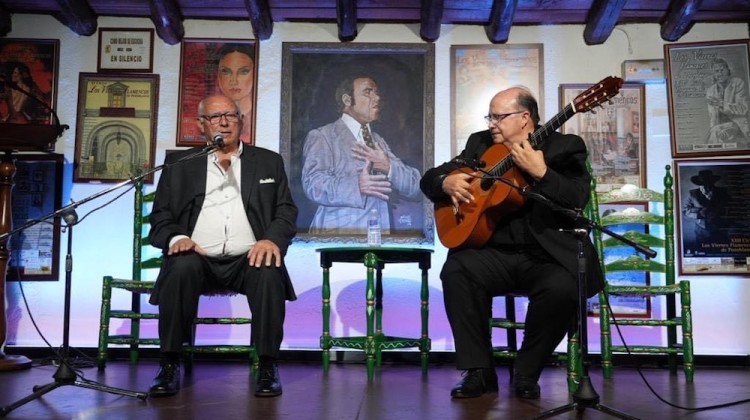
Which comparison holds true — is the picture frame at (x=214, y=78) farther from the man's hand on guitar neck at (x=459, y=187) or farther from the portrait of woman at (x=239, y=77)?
the man's hand on guitar neck at (x=459, y=187)

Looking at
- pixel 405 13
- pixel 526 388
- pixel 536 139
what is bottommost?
pixel 526 388

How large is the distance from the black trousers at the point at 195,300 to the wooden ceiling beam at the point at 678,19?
3.26 meters

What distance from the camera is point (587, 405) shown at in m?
2.71

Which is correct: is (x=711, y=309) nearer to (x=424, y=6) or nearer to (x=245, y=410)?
(x=424, y=6)

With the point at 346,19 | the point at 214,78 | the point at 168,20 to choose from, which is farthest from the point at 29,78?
the point at 346,19

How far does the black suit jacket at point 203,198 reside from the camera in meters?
3.84

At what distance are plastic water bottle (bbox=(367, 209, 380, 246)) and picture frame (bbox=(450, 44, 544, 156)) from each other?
2.36ft

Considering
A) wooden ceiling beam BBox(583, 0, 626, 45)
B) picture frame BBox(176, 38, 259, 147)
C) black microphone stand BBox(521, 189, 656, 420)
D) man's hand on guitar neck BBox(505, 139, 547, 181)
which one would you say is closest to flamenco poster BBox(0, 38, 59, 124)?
picture frame BBox(176, 38, 259, 147)

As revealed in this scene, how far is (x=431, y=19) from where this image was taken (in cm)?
502

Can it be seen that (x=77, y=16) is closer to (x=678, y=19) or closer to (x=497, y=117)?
(x=497, y=117)

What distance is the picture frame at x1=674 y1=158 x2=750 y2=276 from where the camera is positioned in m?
5.06

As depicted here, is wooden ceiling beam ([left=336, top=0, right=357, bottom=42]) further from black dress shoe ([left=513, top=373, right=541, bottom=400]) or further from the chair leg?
black dress shoe ([left=513, top=373, right=541, bottom=400])

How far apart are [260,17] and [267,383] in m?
2.72

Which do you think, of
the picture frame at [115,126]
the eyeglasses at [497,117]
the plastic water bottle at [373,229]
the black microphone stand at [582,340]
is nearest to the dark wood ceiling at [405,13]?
the picture frame at [115,126]
